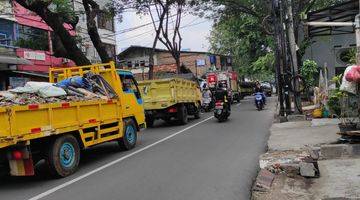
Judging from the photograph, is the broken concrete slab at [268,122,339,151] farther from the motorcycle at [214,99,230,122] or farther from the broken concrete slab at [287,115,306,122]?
the motorcycle at [214,99,230,122]

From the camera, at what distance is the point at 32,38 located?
29125 mm

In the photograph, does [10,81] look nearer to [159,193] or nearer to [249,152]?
[249,152]

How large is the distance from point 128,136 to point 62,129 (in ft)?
12.5

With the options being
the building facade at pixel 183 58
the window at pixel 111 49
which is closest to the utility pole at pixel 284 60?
the window at pixel 111 49

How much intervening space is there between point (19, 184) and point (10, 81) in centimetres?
A: 1739

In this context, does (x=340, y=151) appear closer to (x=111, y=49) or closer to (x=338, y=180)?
(x=338, y=180)

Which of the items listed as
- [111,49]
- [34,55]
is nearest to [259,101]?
[34,55]

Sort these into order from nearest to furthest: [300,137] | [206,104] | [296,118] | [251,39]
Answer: [300,137] → [296,118] → [206,104] → [251,39]

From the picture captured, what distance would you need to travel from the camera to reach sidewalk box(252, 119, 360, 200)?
7707 millimetres

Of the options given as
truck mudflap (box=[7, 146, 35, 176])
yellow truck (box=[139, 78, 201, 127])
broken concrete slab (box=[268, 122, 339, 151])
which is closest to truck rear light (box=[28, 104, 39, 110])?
truck mudflap (box=[7, 146, 35, 176])

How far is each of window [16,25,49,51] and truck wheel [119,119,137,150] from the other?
48.8 ft

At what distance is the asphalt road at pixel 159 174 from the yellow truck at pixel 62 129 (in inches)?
14.4

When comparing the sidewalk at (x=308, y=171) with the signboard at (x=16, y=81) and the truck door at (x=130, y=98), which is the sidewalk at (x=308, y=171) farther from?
the signboard at (x=16, y=81)

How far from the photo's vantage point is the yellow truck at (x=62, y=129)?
916 cm
